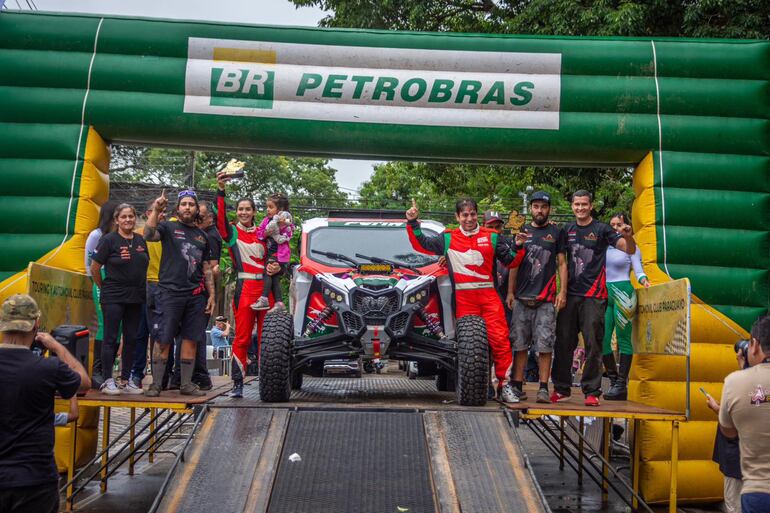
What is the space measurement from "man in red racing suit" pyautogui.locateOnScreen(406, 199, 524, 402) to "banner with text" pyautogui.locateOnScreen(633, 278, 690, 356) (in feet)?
4.30

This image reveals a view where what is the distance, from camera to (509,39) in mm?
8836

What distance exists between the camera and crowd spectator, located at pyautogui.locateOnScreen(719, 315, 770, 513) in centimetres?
481

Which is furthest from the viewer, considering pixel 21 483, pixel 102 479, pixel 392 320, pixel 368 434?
pixel 102 479

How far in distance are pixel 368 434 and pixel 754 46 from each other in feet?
19.2

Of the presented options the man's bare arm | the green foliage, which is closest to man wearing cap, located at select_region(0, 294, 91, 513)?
the man's bare arm

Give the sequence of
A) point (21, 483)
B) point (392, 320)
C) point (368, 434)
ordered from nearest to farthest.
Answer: point (21, 483), point (368, 434), point (392, 320)

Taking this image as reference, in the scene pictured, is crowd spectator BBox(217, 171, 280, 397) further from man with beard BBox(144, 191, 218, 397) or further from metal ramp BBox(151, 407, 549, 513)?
metal ramp BBox(151, 407, 549, 513)

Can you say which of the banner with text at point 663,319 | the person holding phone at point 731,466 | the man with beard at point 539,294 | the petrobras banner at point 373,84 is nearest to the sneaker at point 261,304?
the petrobras banner at point 373,84

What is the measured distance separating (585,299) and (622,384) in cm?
165

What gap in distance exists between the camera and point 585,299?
26.2ft

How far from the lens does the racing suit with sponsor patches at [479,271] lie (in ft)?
25.6

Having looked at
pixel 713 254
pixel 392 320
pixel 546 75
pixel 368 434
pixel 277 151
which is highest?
pixel 546 75

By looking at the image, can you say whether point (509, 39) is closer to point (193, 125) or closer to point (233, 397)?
point (193, 125)

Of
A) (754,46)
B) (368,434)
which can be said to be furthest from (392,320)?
(754,46)
